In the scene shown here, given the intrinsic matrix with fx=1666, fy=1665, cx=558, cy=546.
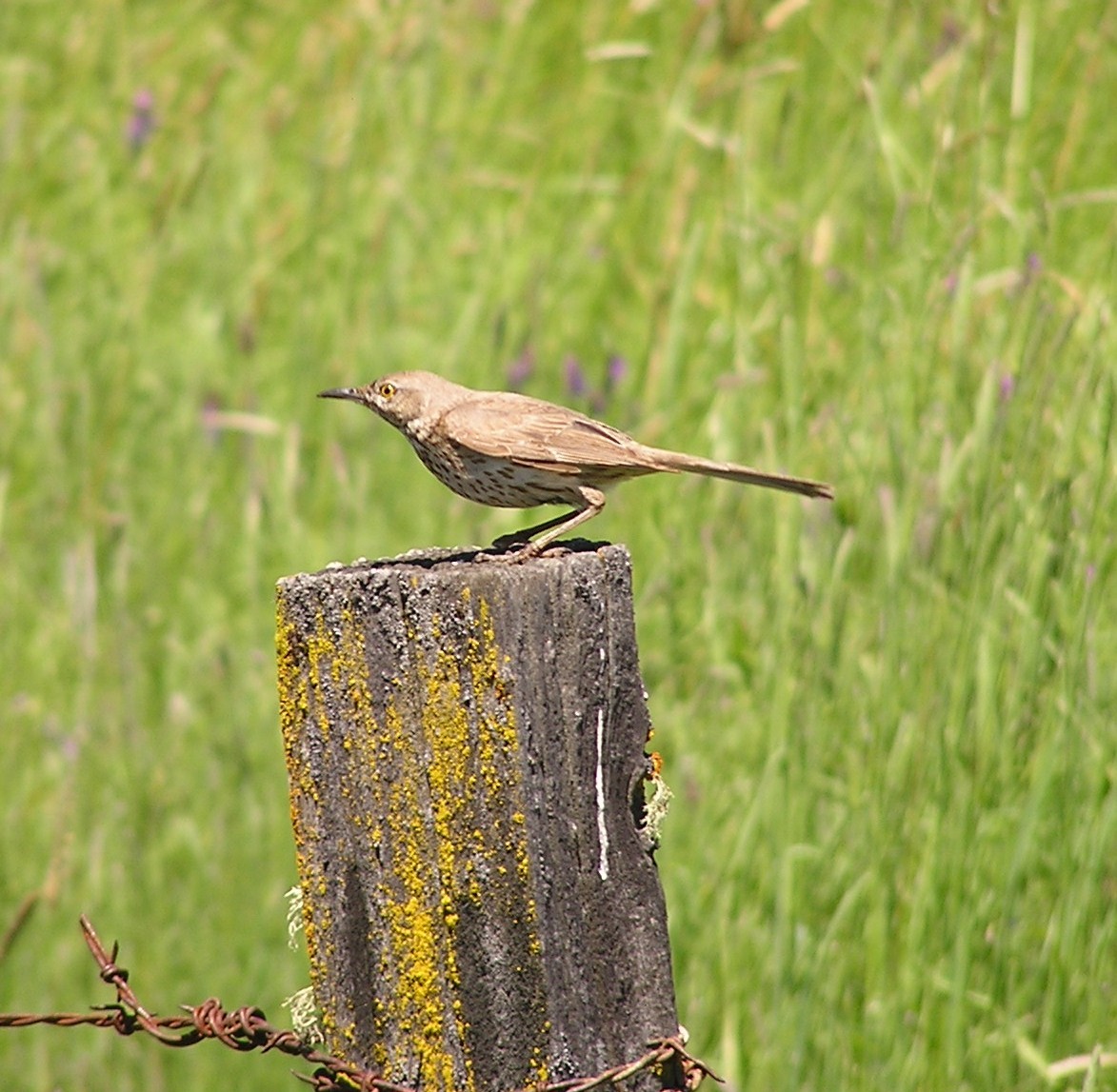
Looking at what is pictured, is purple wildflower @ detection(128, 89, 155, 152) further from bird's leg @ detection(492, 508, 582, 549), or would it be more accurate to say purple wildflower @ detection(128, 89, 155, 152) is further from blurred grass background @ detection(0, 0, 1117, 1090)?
bird's leg @ detection(492, 508, 582, 549)

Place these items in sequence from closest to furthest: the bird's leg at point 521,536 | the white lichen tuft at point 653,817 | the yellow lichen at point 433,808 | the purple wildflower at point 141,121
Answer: the yellow lichen at point 433,808
the white lichen tuft at point 653,817
the bird's leg at point 521,536
the purple wildflower at point 141,121

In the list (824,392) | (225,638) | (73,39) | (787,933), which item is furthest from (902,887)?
(73,39)

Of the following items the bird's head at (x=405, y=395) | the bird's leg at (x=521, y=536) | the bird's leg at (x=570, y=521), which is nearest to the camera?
the bird's leg at (x=521, y=536)

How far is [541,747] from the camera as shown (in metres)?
2.49

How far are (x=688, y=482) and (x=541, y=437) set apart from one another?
0.92 m

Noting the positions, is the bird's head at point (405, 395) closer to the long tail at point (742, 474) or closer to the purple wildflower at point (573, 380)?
the long tail at point (742, 474)

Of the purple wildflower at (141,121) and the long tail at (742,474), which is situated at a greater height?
the purple wildflower at (141,121)

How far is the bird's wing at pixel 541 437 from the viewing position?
4.14 metres

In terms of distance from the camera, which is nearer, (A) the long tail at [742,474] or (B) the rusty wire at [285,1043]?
(B) the rusty wire at [285,1043]

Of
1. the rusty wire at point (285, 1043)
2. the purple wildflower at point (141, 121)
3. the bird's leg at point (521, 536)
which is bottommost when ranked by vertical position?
the rusty wire at point (285, 1043)

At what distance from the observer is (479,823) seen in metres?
2.47

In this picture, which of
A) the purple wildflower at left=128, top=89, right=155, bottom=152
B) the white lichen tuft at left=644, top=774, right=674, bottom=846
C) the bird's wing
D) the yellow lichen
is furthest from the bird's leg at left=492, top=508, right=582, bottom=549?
the purple wildflower at left=128, top=89, right=155, bottom=152

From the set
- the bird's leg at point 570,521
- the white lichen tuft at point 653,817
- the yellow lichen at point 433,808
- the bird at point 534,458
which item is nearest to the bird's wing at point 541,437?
the bird at point 534,458

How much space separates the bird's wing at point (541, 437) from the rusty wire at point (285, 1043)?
1736mm
